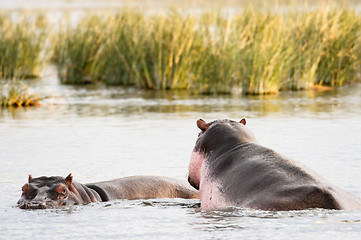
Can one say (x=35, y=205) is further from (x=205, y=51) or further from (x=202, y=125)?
(x=205, y=51)

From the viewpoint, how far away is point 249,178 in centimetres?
601

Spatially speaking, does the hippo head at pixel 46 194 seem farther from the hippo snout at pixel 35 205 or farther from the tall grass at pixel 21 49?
the tall grass at pixel 21 49

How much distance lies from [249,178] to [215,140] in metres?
0.66

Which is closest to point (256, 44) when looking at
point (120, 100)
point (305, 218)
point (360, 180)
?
point (120, 100)

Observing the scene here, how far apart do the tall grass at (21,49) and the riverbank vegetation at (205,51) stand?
2cm

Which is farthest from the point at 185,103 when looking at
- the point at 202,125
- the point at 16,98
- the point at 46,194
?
the point at 46,194

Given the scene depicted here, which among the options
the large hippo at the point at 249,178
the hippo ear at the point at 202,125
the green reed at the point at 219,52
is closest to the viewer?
the large hippo at the point at 249,178

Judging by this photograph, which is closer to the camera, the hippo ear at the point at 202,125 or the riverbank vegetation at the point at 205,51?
the hippo ear at the point at 202,125

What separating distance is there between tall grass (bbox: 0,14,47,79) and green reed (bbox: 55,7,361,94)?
818 mm

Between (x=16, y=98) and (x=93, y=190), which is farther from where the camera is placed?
(x=16, y=98)

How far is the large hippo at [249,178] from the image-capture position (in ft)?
18.5

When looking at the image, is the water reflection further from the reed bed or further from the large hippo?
the large hippo

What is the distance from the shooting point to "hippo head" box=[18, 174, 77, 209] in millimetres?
6461

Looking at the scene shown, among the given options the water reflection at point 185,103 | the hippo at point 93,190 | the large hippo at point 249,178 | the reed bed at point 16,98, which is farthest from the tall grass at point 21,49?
the large hippo at point 249,178
